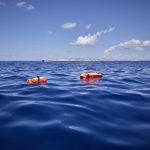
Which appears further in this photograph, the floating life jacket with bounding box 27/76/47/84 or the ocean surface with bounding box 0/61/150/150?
the floating life jacket with bounding box 27/76/47/84

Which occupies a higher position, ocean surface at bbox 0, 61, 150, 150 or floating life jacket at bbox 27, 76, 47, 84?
floating life jacket at bbox 27, 76, 47, 84

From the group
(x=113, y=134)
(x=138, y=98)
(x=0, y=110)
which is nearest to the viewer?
(x=113, y=134)

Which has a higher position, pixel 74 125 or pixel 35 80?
pixel 35 80

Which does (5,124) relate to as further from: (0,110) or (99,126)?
(99,126)

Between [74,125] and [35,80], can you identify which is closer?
[74,125]

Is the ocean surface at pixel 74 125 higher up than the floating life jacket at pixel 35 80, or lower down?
lower down

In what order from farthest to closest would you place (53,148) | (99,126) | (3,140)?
(99,126), (3,140), (53,148)

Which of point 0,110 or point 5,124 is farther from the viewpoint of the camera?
point 0,110

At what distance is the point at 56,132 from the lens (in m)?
4.75

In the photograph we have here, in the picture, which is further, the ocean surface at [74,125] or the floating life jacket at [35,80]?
the floating life jacket at [35,80]

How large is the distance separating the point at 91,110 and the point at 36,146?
3.12m

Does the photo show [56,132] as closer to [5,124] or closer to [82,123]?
[82,123]

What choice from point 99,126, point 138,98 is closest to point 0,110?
point 99,126

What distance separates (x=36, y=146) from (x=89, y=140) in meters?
1.23
